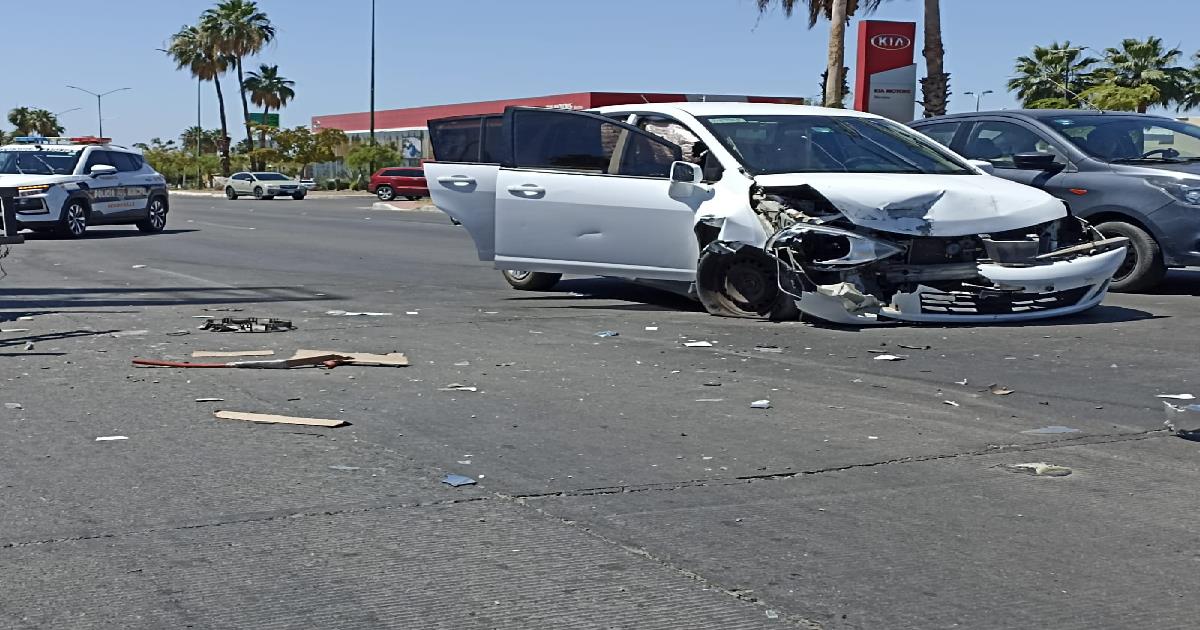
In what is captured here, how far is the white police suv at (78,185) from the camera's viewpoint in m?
23.3

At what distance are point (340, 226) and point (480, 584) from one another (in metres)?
25.7

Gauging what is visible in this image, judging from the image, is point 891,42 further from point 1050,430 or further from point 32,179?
point 1050,430

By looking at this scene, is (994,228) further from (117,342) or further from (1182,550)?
(117,342)

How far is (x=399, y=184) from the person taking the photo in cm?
6041

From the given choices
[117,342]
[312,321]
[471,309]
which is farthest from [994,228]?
[117,342]

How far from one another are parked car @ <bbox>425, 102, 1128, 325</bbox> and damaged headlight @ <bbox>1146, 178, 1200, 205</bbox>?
6.95ft

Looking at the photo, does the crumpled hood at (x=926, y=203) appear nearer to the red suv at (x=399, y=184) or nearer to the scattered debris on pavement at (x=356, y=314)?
the scattered debris on pavement at (x=356, y=314)

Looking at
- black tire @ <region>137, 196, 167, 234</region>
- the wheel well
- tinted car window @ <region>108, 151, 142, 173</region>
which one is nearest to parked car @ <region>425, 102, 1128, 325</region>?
the wheel well

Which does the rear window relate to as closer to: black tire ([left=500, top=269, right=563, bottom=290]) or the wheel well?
black tire ([left=500, top=269, right=563, bottom=290])

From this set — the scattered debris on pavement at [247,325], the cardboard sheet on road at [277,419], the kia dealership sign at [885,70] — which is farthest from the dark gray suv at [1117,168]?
the kia dealership sign at [885,70]

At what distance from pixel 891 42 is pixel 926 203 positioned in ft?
57.7

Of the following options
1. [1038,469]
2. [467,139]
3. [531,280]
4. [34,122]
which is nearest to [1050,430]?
[1038,469]

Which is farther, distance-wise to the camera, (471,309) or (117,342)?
(471,309)

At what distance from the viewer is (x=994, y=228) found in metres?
9.88
